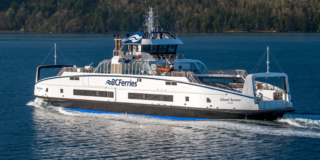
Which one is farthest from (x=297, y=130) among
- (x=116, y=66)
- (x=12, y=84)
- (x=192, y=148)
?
(x=12, y=84)

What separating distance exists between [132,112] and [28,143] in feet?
34.4

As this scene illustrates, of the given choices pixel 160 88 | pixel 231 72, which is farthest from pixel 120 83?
pixel 231 72

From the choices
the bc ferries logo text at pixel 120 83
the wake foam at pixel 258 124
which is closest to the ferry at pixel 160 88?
the bc ferries logo text at pixel 120 83

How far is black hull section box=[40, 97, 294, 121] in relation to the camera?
38.1 metres

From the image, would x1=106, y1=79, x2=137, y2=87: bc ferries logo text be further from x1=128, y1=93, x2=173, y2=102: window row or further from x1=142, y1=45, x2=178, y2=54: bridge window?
x1=142, y1=45, x2=178, y2=54: bridge window

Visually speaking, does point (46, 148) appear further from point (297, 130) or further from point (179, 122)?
point (297, 130)

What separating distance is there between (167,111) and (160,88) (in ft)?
6.70

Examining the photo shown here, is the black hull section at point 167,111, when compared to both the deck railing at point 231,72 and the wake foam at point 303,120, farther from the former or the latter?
the deck railing at point 231,72

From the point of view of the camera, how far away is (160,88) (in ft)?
134

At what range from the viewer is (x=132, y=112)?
4253 cm

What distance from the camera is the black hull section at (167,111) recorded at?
3809 centimetres

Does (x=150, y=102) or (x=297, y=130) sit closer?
(x=297, y=130)

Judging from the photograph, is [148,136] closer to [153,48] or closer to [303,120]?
[153,48]

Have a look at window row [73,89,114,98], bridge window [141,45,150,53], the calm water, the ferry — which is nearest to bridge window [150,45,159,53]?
the ferry
